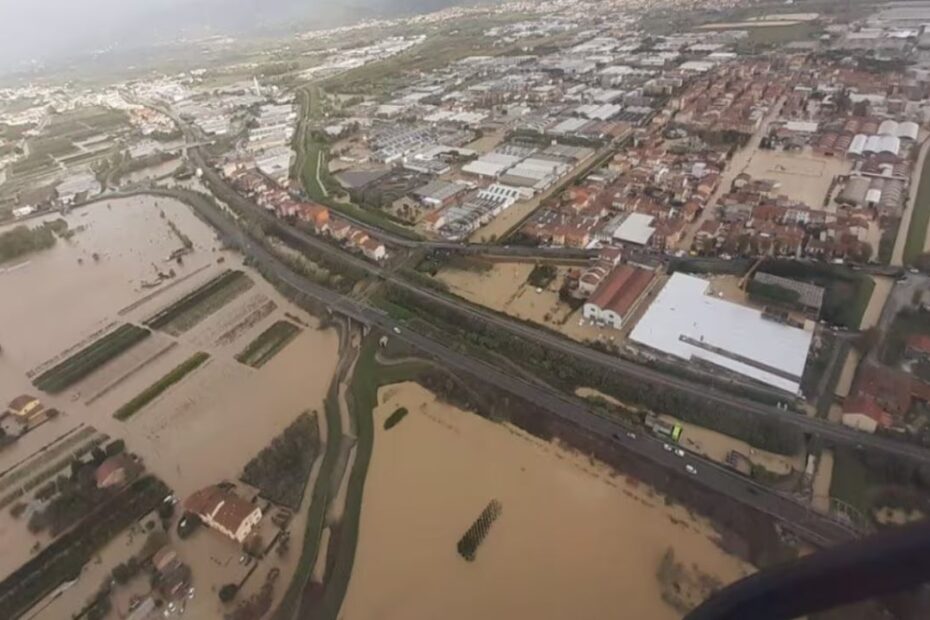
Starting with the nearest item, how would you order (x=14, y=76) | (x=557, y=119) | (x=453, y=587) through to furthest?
(x=453, y=587) → (x=557, y=119) → (x=14, y=76)

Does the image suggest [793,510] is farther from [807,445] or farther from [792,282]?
[792,282]

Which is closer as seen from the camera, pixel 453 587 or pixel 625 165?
pixel 453 587

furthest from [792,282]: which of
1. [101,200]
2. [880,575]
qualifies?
[101,200]

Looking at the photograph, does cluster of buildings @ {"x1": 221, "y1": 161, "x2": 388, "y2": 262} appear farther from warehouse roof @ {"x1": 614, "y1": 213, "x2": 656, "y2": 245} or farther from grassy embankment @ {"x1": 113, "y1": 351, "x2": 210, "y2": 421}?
warehouse roof @ {"x1": 614, "y1": 213, "x2": 656, "y2": 245}

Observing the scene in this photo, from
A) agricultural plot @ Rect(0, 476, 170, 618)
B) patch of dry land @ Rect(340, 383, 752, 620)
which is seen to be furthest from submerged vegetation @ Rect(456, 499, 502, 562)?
agricultural plot @ Rect(0, 476, 170, 618)

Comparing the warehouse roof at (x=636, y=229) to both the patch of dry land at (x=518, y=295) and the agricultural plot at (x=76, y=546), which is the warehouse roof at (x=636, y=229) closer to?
the patch of dry land at (x=518, y=295)

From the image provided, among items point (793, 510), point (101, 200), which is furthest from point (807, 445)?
point (101, 200)

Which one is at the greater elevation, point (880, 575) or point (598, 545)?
point (880, 575)

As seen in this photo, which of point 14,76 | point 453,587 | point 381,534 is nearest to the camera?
point 453,587

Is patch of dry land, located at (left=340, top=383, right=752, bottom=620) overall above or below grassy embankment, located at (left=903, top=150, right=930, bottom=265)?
below
